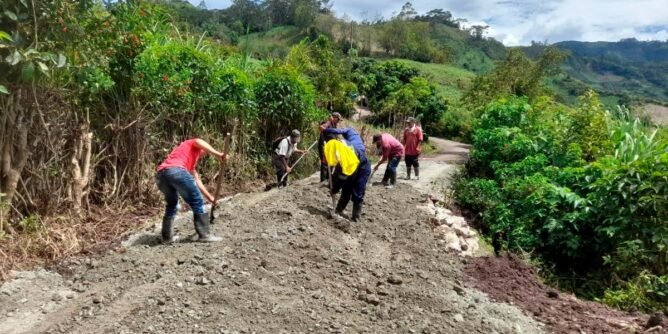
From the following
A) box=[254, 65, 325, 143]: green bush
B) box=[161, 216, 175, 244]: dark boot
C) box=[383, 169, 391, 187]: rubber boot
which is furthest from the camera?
box=[254, 65, 325, 143]: green bush

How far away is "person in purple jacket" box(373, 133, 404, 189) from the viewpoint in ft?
30.1

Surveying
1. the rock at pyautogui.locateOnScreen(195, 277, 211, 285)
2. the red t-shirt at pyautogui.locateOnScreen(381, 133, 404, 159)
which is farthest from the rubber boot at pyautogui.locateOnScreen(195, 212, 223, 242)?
the red t-shirt at pyautogui.locateOnScreen(381, 133, 404, 159)

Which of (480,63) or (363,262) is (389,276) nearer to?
(363,262)

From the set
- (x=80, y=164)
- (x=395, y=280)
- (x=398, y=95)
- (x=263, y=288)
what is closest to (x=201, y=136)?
(x=80, y=164)

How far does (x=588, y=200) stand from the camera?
770cm

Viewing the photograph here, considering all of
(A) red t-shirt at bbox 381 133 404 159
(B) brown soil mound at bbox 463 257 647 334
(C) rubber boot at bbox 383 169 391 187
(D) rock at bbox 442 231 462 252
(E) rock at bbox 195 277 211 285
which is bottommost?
(B) brown soil mound at bbox 463 257 647 334

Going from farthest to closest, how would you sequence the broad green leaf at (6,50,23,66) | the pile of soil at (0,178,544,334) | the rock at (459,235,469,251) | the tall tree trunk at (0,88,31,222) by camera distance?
the rock at (459,235,469,251) < the tall tree trunk at (0,88,31,222) < the broad green leaf at (6,50,23,66) < the pile of soil at (0,178,544,334)

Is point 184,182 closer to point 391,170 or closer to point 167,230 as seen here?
point 167,230

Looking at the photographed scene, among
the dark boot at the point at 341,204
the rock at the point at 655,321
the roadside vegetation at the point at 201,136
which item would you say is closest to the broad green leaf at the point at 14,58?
the roadside vegetation at the point at 201,136

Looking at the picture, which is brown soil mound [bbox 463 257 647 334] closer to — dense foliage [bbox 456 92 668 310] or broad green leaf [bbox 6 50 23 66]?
dense foliage [bbox 456 92 668 310]

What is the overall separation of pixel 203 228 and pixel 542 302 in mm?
3681

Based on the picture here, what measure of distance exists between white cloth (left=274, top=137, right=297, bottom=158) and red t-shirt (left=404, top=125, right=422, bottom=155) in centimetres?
268

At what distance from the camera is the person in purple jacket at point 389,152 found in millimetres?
9180

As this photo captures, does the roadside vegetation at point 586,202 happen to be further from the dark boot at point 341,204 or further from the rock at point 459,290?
the dark boot at point 341,204
